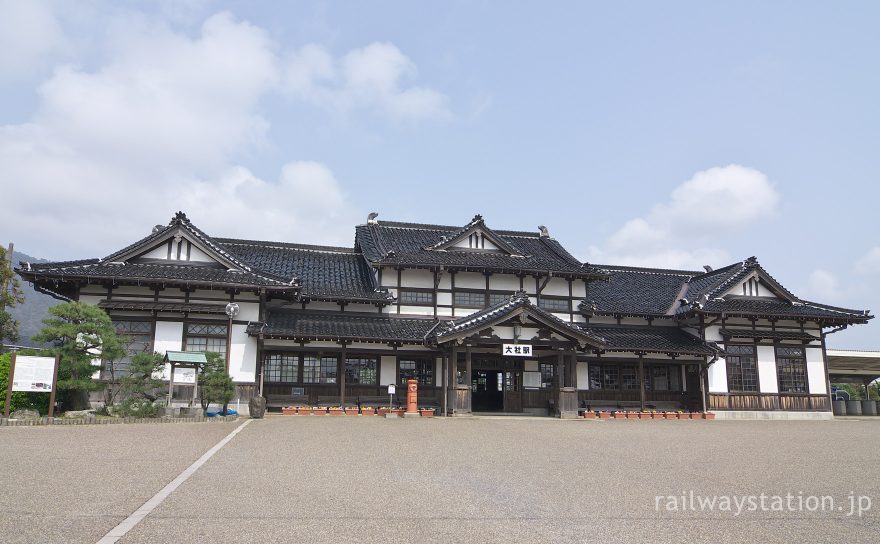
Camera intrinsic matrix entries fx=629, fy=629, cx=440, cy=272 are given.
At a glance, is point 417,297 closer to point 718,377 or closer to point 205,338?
point 205,338

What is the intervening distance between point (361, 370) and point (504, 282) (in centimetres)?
748

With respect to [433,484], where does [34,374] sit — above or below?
above

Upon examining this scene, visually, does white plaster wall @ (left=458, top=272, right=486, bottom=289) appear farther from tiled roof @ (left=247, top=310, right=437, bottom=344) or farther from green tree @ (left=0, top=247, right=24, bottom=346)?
green tree @ (left=0, top=247, right=24, bottom=346)

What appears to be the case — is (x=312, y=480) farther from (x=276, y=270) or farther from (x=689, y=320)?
(x=689, y=320)

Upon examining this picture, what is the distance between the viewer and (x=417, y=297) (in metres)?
27.0

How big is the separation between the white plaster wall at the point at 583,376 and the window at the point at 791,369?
28.4 ft

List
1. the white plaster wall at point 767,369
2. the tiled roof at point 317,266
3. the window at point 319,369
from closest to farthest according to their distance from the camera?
1. the window at point 319,369
2. the tiled roof at point 317,266
3. the white plaster wall at point 767,369

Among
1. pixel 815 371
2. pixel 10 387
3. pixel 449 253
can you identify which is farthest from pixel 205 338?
pixel 815 371

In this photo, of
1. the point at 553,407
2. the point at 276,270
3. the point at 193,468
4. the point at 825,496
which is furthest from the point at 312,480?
the point at 276,270

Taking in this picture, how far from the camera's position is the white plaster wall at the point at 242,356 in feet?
75.3

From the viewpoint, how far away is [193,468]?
10.1 m

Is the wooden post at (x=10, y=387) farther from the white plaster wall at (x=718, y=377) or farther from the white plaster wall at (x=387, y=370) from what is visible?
the white plaster wall at (x=718, y=377)

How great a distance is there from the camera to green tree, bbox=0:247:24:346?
33156mm

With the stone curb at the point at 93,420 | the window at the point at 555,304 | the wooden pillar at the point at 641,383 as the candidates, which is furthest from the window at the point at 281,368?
the wooden pillar at the point at 641,383
